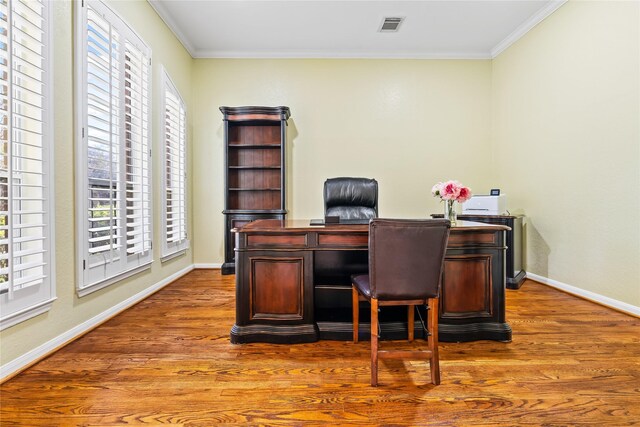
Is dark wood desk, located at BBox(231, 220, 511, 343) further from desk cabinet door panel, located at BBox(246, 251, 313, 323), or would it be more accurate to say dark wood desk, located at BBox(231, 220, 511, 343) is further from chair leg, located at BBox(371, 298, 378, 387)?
chair leg, located at BBox(371, 298, 378, 387)

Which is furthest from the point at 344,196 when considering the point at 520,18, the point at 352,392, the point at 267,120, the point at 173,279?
the point at 520,18

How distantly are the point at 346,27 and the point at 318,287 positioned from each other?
3336 mm

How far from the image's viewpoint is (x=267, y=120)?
14.7ft

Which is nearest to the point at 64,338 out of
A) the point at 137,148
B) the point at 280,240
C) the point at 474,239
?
the point at 280,240

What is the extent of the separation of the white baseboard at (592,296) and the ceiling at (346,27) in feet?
10.0

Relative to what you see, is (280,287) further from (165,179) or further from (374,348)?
(165,179)

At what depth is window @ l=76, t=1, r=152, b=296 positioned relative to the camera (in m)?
2.41

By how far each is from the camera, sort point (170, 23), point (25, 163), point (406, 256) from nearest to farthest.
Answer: point (406, 256) < point (25, 163) < point (170, 23)

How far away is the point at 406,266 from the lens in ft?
5.78

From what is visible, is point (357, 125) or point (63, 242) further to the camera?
point (357, 125)

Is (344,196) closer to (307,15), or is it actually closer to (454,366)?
(454,366)

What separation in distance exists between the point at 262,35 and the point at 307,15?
2.48ft

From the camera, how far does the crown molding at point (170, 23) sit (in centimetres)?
358

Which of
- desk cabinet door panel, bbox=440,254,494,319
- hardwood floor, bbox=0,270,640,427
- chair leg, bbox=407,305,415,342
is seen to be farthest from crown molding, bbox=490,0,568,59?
chair leg, bbox=407,305,415,342
